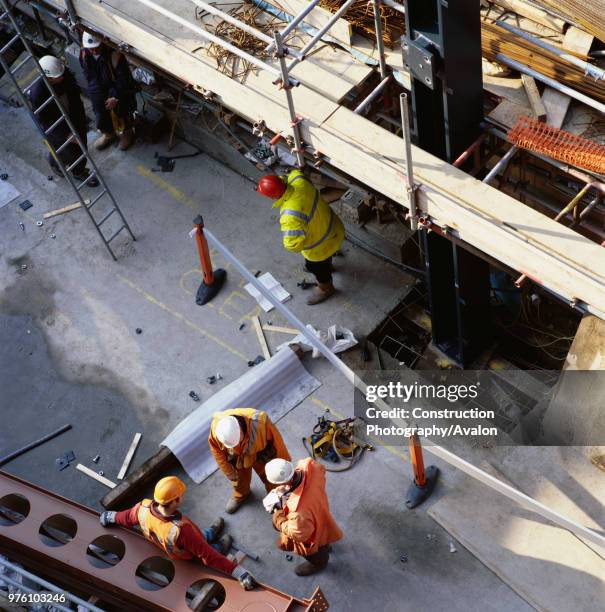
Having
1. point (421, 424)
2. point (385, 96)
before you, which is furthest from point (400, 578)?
point (385, 96)

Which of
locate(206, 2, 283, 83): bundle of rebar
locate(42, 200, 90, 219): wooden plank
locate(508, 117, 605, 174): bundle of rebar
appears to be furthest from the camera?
locate(42, 200, 90, 219): wooden plank

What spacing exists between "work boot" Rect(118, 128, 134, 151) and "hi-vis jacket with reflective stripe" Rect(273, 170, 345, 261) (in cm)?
393

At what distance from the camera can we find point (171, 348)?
13555 mm

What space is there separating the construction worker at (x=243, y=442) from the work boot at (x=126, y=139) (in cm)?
600

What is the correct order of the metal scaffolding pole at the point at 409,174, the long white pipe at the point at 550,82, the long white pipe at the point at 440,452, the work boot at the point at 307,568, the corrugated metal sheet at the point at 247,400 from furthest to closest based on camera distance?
the corrugated metal sheet at the point at 247,400, the work boot at the point at 307,568, the long white pipe at the point at 440,452, the long white pipe at the point at 550,82, the metal scaffolding pole at the point at 409,174

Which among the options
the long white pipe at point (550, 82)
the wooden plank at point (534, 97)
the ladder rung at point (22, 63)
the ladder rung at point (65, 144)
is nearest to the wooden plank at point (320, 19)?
the long white pipe at point (550, 82)

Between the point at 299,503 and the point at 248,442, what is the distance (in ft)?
3.38

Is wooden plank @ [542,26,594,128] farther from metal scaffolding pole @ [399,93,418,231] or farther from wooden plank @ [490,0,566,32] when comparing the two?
metal scaffolding pole @ [399,93,418,231]

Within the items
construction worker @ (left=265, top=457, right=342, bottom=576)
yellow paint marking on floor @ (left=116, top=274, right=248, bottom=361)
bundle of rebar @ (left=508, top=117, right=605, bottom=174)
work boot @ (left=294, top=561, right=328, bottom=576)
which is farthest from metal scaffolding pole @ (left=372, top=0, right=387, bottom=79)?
work boot @ (left=294, top=561, right=328, bottom=576)

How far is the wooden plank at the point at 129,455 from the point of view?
494 inches

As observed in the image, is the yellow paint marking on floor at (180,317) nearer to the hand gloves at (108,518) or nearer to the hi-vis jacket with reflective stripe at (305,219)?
the hi-vis jacket with reflective stripe at (305,219)

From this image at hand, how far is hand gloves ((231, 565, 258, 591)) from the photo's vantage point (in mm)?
10406

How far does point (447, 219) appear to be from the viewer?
412 inches

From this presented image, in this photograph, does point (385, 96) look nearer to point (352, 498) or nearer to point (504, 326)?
point (504, 326)
